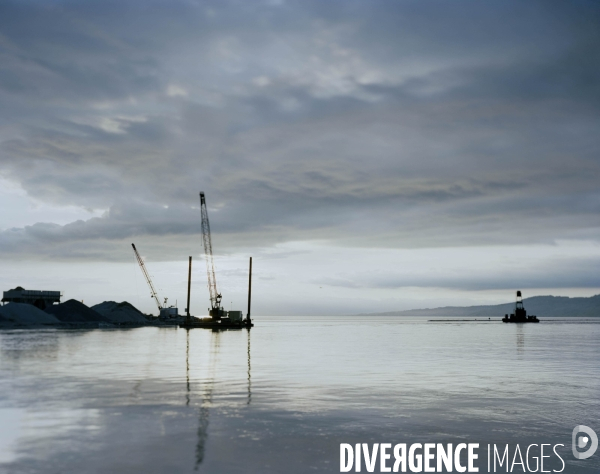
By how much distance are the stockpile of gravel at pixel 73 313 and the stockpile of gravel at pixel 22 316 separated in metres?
15.7

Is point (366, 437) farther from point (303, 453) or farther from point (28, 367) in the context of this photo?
point (28, 367)

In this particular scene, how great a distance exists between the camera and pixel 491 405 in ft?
78.2

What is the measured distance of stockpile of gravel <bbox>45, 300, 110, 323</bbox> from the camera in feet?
544

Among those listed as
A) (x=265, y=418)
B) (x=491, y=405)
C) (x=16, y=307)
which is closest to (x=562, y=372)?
(x=491, y=405)

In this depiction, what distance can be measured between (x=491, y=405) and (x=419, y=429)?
681 cm

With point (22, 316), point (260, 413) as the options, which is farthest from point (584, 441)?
point (22, 316)

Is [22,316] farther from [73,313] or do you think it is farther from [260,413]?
[260,413]

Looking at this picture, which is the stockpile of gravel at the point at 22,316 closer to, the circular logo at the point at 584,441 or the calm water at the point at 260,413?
the calm water at the point at 260,413

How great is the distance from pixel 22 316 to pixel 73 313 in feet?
105

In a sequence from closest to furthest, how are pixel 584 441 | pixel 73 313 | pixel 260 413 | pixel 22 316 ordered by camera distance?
pixel 584 441
pixel 260 413
pixel 22 316
pixel 73 313

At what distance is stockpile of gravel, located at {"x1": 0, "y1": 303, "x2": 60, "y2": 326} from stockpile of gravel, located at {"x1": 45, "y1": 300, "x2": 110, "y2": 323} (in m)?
15.7

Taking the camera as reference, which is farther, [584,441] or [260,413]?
[260,413]

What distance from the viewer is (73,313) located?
169 metres

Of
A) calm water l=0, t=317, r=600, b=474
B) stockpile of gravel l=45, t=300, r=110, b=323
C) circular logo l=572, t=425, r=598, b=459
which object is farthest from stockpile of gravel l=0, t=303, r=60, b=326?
circular logo l=572, t=425, r=598, b=459
